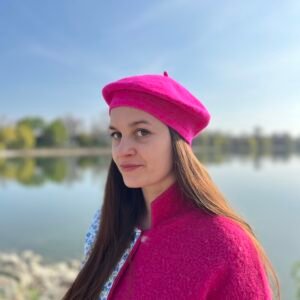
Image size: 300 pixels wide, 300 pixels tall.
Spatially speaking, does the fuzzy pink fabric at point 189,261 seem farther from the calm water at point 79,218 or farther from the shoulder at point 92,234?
the calm water at point 79,218

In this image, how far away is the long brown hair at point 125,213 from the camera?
41.6 inches

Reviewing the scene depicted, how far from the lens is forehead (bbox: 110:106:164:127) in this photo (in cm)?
108

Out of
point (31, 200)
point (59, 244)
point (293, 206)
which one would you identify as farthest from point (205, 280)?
point (31, 200)

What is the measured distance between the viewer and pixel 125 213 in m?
1.36

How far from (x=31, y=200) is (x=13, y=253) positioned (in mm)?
5026

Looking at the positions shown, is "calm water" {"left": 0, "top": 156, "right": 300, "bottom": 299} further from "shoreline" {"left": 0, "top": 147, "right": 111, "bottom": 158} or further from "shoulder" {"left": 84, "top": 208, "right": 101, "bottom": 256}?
"shoreline" {"left": 0, "top": 147, "right": 111, "bottom": 158}

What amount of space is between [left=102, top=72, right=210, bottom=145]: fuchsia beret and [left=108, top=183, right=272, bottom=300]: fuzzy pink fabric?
0.22 m

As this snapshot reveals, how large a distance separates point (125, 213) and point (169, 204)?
0.30 m

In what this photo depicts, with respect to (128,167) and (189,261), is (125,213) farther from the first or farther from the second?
(189,261)

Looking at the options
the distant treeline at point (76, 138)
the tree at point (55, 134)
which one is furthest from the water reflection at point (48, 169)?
the tree at point (55, 134)

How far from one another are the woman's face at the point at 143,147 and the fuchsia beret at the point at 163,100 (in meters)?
0.03

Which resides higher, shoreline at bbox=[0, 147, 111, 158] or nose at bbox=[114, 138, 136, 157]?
nose at bbox=[114, 138, 136, 157]

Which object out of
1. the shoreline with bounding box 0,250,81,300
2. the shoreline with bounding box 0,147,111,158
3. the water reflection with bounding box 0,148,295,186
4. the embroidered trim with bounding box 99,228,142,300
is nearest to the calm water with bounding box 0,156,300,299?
the shoreline with bounding box 0,250,81,300

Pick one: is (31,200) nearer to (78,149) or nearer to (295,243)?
(295,243)
